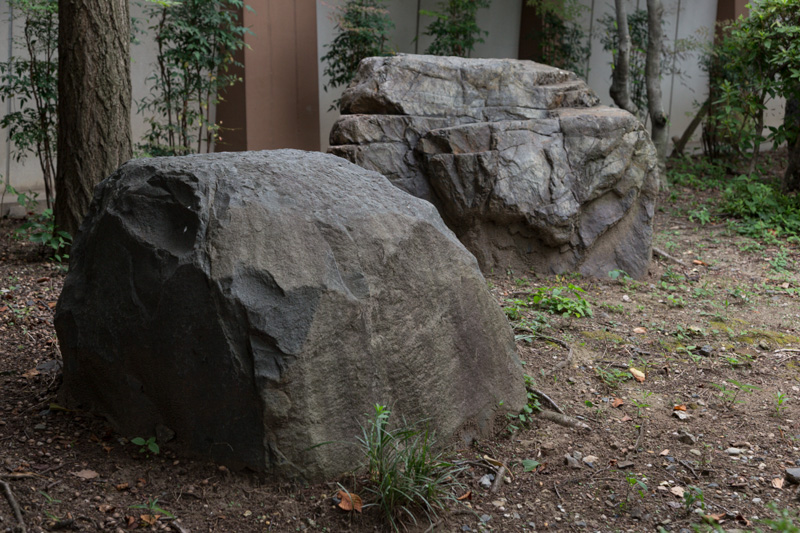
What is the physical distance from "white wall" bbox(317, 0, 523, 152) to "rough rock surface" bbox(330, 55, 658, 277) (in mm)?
3252

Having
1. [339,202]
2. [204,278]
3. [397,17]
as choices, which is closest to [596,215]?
[339,202]

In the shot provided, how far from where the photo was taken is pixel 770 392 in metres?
3.75

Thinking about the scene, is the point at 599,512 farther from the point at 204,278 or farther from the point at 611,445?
the point at 204,278

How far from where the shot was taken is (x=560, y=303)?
4672mm

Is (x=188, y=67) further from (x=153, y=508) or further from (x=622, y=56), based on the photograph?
(x=153, y=508)

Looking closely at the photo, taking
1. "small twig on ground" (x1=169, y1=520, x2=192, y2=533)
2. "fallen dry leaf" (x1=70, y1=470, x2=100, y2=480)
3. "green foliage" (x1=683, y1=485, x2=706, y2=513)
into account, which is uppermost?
"fallen dry leaf" (x1=70, y1=470, x2=100, y2=480)

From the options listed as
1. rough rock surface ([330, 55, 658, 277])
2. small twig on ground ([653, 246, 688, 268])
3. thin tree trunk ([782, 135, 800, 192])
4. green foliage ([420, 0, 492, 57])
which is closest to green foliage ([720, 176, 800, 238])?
Answer: thin tree trunk ([782, 135, 800, 192])

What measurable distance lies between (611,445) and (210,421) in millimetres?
1737

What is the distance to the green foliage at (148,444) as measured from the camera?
2666 mm

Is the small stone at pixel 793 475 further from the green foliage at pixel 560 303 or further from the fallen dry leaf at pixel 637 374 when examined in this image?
the green foliage at pixel 560 303

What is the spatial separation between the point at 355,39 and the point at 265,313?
6.62 meters

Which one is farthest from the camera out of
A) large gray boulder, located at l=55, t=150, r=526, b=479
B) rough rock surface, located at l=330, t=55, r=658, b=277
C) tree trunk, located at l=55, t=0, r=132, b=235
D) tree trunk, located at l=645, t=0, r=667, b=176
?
tree trunk, located at l=645, t=0, r=667, b=176

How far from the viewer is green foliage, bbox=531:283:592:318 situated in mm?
4617

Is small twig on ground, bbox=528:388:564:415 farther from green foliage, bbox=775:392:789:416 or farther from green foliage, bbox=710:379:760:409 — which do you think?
green foliage, bbox=775:392:789:416
